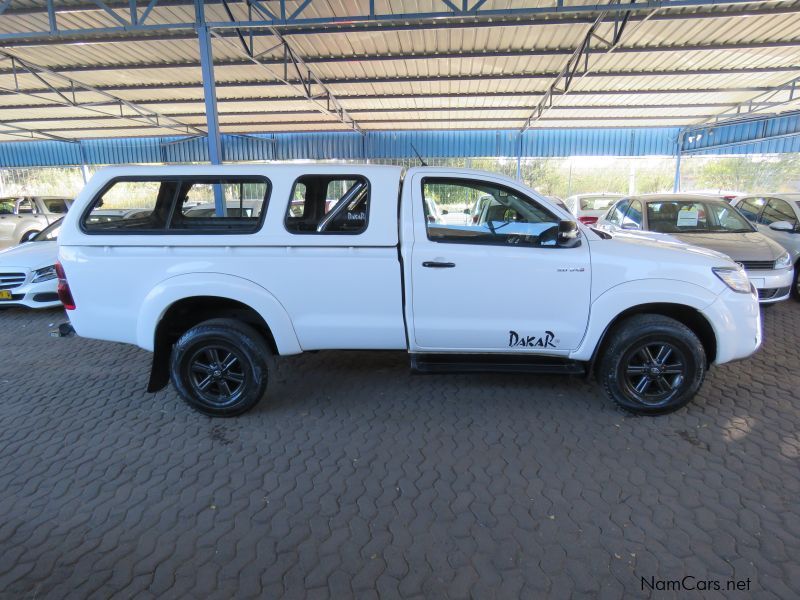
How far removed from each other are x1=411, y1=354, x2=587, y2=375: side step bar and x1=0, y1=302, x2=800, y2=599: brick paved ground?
40 centimetres

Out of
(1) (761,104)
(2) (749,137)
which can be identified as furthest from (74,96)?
(2) (749,137)

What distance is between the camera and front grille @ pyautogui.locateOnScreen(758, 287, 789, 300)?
6023mm

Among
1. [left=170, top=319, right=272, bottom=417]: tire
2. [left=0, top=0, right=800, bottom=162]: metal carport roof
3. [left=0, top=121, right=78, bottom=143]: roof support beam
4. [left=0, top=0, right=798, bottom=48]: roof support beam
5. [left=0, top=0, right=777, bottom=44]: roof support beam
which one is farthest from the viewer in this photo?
[left=0, top=121, right=78, bottom=143]: roof support beam

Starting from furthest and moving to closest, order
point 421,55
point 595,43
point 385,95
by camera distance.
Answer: point 385,95 → point 421,55 → point 595,43

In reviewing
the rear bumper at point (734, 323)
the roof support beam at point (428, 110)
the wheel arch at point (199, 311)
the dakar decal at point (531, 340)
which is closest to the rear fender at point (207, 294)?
the wheel arch at point (199, 311)

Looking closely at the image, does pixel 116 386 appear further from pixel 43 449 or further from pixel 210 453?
pixel 210 453

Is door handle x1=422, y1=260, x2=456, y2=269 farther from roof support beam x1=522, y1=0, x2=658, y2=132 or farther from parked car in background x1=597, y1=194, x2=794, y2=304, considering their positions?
roof support beam x1=522, y1=0, x2=658, y2=132

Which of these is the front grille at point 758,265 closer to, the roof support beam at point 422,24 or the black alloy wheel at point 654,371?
the black alloy wheel at point 654,371

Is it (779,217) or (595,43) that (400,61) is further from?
(779,217)

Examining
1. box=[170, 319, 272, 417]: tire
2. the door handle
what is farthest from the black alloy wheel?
box=[170, 319, 272, 417]: tire

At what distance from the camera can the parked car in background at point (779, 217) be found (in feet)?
23.6

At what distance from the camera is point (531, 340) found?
12.0 feet

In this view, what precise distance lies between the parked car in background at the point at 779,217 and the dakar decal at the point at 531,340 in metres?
5.96

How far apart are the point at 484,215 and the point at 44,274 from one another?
670 cm
